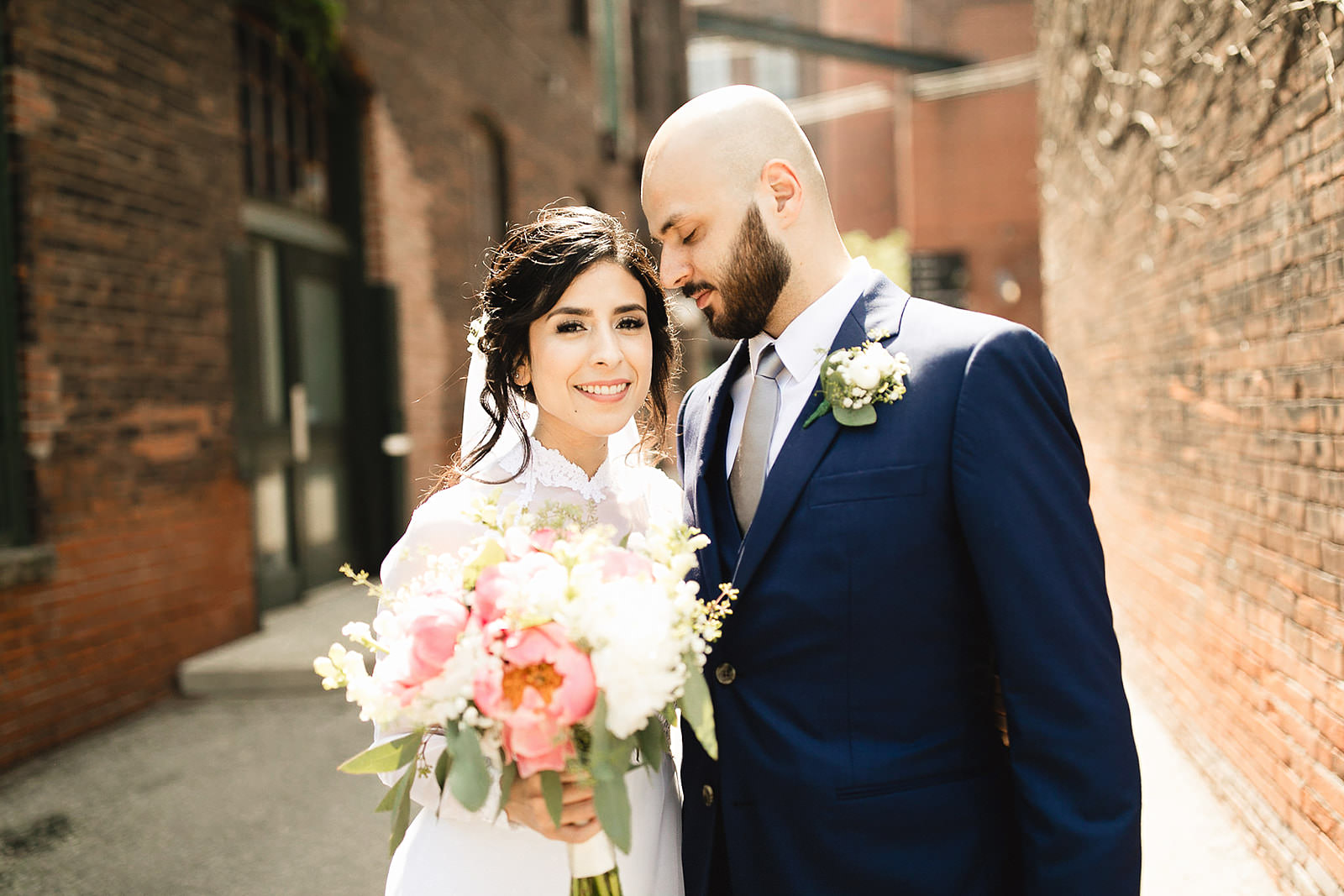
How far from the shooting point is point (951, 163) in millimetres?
20938

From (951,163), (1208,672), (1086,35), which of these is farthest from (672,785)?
(951,163)

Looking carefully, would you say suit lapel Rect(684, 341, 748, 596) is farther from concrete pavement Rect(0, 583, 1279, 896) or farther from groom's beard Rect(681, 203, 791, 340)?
concrete pavement Rect(0, 583, 1279, 896)

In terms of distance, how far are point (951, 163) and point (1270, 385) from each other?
19049mm

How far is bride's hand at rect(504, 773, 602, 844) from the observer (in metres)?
1.69

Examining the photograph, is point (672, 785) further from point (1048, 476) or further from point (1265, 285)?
point (1265, 285)

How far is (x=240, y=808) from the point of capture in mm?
4363

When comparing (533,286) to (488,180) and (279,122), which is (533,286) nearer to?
(279,122)

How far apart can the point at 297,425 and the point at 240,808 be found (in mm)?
3694

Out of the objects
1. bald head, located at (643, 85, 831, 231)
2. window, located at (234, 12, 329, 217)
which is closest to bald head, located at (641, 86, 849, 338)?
bald head, located at (643, 85, 831, 231)

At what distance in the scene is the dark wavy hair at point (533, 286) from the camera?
2.40m

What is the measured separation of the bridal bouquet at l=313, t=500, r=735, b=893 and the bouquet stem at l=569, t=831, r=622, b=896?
0.86ft

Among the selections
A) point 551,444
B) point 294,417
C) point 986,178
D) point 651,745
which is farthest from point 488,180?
point 986,178

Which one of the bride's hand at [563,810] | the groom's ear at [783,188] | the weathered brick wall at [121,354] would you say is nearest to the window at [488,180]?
the weathered brick wall at [121,354]

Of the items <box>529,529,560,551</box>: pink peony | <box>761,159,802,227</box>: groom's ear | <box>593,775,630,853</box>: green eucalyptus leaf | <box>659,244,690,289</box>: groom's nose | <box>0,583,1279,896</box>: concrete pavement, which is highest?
<box>761,159,802,227</box>: groom's ear
